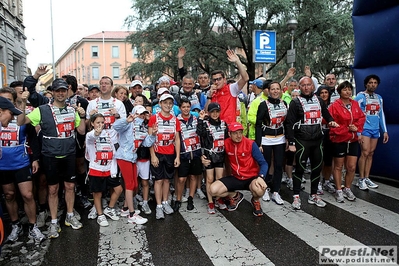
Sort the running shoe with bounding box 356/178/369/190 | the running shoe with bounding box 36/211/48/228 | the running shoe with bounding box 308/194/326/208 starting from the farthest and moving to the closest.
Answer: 1. the running shoe with bounding box 356/178/369/190
2. the running shoe with bounding box 308/194/326/208
3. the running shoe with bounding box 36/211/48/228

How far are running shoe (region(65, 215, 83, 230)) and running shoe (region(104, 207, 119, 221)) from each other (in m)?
0.44

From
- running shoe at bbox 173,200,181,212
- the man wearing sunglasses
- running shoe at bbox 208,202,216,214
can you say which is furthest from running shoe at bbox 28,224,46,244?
the man wearing sunglasses

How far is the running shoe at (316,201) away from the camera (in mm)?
5436

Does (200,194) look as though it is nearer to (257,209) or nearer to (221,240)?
(257,209)

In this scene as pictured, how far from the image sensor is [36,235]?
14.3ft

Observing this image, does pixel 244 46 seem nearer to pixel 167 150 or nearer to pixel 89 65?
pixel 167 150

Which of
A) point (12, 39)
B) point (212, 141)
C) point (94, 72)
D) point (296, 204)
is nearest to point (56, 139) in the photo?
point (212, 141)

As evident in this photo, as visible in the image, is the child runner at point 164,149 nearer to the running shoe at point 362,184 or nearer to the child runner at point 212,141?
the child runner at point 212,141

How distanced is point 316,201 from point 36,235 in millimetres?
4198

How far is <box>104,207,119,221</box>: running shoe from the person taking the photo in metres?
5.08

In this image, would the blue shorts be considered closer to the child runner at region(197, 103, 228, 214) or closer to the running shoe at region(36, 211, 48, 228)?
the child runner at region(197, 103, 228, 214)

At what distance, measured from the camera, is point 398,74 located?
21.2ft

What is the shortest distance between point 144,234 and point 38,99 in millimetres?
2590

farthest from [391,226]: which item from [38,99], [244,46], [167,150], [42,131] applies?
[244,46]
